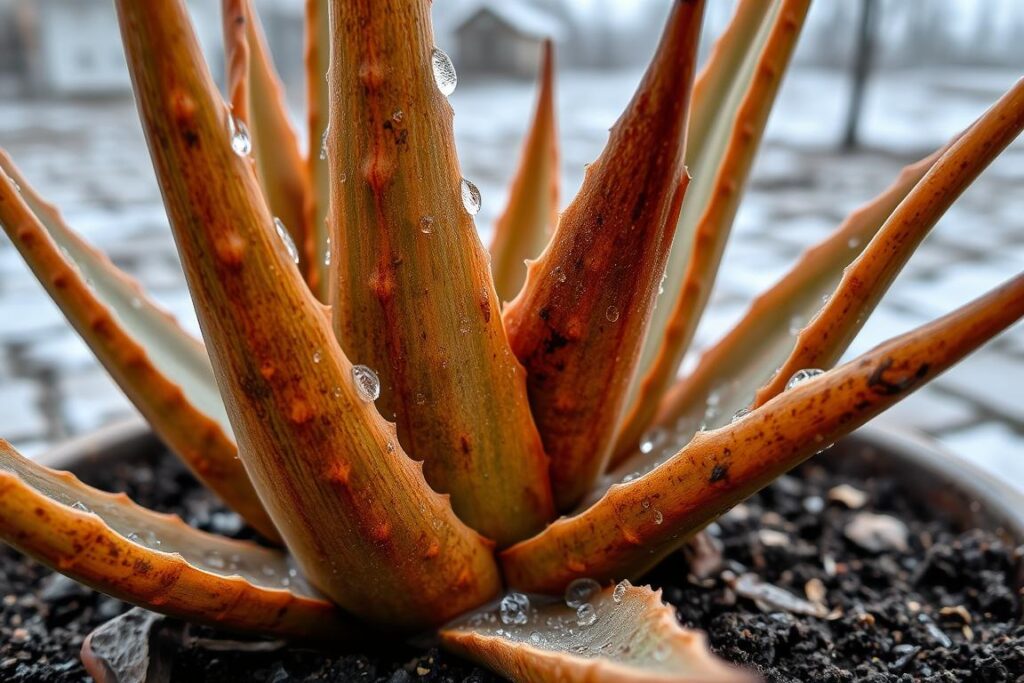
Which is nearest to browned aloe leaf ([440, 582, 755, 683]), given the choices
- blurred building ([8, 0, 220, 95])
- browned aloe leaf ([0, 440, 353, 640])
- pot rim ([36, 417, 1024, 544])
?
browned aloe leaf ([0, 440, 353, 640])

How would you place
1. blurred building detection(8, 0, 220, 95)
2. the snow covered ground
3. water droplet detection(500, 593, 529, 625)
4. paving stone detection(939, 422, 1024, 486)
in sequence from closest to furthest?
water droplet detection(500, 593, 529, 625) → paving stone detection(939, 422, 1024, 486) → the snow covered ground → blurred building detection(8, 0, 220, 95)

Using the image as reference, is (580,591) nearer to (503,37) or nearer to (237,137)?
(237,137)

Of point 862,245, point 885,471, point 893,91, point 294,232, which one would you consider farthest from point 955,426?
point 893,91

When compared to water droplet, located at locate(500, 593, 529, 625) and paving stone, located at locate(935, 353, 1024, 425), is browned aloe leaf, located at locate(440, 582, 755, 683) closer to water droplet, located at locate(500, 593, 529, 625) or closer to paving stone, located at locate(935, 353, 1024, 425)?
water droplet, located at locate(500, 593, 529, 625)

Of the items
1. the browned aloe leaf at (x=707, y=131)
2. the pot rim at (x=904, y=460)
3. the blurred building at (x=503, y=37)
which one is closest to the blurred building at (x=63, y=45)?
the blurred building at (x=503, y=37)

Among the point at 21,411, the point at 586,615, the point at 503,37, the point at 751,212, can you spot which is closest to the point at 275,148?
the point at 586,615

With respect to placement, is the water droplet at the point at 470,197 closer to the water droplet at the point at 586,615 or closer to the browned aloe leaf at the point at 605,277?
the browned aloe leaf at the point at 605,277
